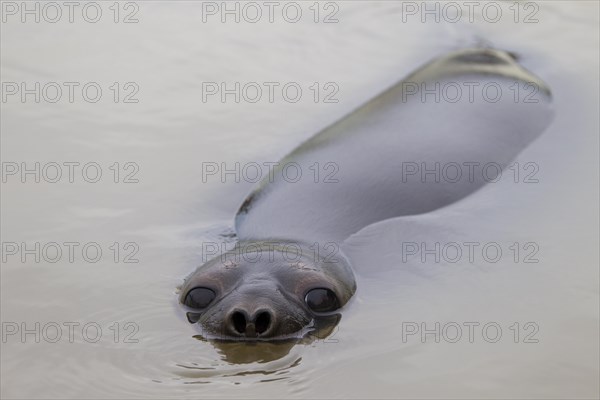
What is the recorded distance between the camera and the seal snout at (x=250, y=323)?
5438 millimetres

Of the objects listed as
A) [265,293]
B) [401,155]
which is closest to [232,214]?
[401,155]

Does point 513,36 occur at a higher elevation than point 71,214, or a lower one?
higher

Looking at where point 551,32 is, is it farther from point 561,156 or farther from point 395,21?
point 561,156

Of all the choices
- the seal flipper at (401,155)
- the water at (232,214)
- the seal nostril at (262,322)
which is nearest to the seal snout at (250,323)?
the seal nostril at (262,322)

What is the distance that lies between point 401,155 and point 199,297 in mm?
2246

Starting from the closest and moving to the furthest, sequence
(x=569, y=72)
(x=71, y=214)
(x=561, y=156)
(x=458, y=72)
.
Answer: (x=71, y=214) < (x=561, y=156) < (x=458, y=72) < (x=569, y=72)

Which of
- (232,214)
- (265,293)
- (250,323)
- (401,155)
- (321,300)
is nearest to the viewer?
(250,323)

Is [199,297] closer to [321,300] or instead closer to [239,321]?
[239,321]

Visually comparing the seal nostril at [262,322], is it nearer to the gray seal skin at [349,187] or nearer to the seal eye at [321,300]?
the gray seal skin at [349,187]

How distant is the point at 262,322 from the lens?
5477 millimetres

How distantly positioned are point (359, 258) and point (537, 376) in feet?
5.14

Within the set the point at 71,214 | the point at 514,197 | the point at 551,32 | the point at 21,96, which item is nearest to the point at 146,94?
the point at 21,96

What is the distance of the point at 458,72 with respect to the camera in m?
9.16

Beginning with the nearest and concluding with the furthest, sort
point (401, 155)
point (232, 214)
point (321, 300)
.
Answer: point (321, 300) → point (232, 214) → point (401, 155)
